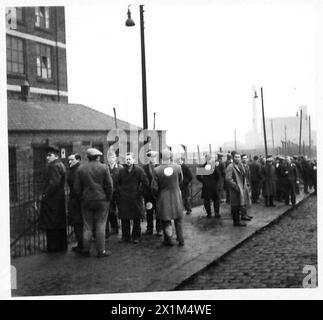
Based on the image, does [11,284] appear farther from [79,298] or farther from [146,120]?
[146,120]

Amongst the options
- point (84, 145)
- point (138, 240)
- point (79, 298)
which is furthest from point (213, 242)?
point (84, 145)

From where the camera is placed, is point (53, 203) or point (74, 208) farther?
point (74, 208)

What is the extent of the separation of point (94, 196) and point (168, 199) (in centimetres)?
131

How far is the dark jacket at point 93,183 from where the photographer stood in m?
6.14

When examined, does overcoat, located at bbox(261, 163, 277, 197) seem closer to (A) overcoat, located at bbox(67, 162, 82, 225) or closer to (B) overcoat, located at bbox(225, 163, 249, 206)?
(B) overcoat, located at bbox(225, 163, 249, 206)

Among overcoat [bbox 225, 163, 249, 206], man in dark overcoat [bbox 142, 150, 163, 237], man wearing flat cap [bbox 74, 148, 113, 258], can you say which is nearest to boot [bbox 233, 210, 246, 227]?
overcoat [bbox 225, 163, 249, 206]

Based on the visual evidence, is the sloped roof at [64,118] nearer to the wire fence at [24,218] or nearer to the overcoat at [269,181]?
the overcoat at [269,181]

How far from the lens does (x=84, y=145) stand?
45.2ft

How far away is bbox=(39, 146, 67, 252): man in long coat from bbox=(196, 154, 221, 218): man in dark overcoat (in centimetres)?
418

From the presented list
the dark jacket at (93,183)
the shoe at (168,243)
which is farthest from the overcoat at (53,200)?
the shoe at (168,243)

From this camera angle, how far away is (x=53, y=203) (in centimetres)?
630

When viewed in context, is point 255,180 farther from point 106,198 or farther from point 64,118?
point 106,198

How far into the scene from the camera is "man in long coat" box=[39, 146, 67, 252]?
6242 mm

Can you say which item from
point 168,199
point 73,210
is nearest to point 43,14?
point 73,210
